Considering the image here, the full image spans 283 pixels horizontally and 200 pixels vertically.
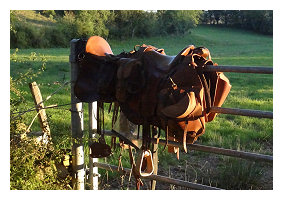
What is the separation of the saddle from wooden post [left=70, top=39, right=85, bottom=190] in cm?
24

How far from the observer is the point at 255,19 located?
23.6 metres

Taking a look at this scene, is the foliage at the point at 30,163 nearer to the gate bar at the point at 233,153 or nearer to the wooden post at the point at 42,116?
the wooden post at the point at 42,116

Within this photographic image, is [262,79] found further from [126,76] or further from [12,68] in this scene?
[126,76]

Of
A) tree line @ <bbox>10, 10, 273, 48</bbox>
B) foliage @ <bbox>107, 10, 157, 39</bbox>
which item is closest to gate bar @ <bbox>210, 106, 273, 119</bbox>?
tree line @ <bbox>10, 10, 273, 48</bbox>

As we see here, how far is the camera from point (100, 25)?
1264cm

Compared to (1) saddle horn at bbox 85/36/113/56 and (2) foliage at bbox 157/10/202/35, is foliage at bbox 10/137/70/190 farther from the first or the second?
(2) foliage at bbox 157/10/202/35

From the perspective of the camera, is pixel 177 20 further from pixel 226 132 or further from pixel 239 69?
pixel 239 69

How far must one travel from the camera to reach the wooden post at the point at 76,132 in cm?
270

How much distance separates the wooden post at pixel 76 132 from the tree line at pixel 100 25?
907 centimetres

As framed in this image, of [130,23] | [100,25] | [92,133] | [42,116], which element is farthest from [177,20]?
[92,133]

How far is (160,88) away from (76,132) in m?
1.02

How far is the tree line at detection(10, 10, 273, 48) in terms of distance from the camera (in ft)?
42.3

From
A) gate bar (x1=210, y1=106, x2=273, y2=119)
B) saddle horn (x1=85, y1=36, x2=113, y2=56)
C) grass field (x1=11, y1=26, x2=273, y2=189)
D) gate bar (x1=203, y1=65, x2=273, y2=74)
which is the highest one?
saddle horn (x1=85, y1=36, x2=113, y2=56)
